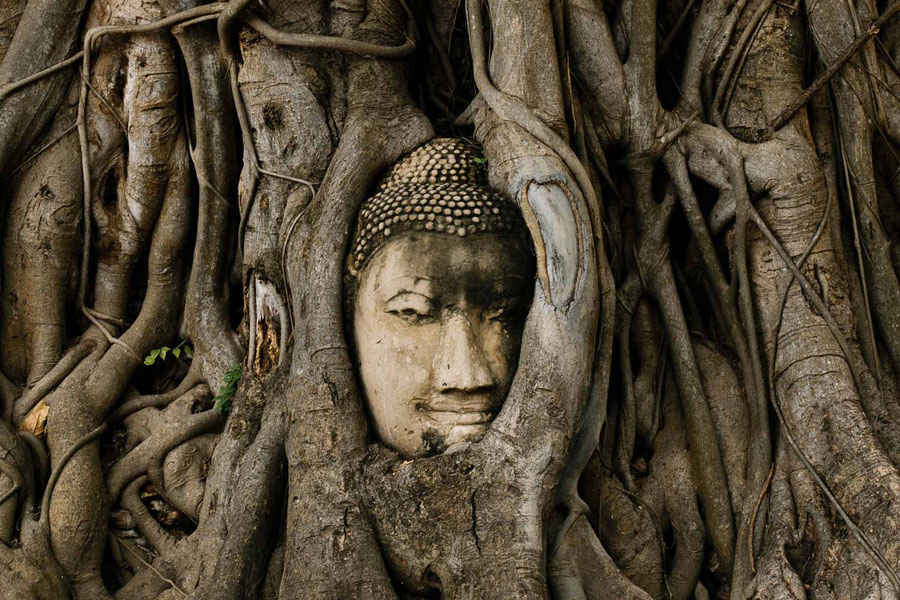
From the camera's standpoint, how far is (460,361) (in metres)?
3.27

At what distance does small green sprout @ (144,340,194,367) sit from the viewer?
13.9 feet

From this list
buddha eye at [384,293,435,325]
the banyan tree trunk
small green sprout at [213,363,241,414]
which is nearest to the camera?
the banyan tree trunk

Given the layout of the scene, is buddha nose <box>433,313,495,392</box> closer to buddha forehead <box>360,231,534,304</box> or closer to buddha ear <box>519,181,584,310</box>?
buddha forehead <box>360,231,534,304</box>

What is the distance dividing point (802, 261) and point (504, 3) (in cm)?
146

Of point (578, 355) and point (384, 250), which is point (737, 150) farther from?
point (384, 250)

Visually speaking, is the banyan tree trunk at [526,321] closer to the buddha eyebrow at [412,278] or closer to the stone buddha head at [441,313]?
the stone buddha head at [441,313]

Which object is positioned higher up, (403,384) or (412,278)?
(412,278)

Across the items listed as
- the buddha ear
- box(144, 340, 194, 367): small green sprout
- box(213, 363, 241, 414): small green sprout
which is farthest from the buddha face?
box(144, 340, 194, 367): small green sprout

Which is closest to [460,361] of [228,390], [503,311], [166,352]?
[503,311]

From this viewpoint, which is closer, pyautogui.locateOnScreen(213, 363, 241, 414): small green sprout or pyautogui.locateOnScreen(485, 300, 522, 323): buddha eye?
pyautogui.locateOnScreen(485, 300, 522, 323): buddha eye

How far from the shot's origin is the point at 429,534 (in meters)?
3.17

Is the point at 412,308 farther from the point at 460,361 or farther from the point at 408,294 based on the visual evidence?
the point at 460,361

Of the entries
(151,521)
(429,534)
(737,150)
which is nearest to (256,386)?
(151,521)

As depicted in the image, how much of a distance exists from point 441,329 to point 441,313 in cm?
5
